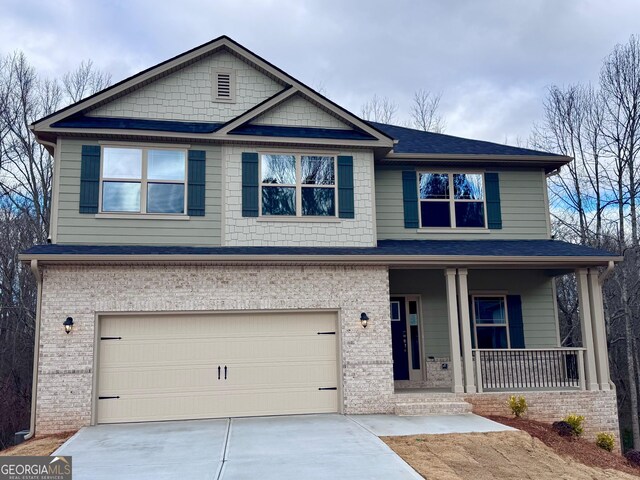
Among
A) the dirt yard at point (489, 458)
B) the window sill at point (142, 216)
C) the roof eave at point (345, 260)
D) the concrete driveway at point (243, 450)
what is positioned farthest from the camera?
the window sill at point (142, 216)

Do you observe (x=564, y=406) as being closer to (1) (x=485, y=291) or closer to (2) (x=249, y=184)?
(1) (x=485, y=291)

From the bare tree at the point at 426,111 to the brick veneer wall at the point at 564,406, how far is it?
18497mm

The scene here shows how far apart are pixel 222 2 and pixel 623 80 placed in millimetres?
14118

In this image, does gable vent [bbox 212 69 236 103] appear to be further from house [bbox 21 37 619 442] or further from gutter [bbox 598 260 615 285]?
gutter [bbox 598 260 615 285]

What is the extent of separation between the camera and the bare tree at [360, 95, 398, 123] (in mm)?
28172

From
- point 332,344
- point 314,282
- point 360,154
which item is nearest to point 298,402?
point 332,344

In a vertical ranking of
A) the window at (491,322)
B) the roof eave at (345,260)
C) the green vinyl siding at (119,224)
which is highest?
the green vinyl siding at (119,224)

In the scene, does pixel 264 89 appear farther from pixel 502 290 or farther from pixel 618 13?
pixel 618 13

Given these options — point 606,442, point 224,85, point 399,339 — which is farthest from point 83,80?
point 606,442

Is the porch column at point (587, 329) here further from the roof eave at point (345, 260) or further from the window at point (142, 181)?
the window at point (142, 181)

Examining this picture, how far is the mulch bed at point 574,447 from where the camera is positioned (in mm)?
9078

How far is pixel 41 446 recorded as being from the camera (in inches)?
341

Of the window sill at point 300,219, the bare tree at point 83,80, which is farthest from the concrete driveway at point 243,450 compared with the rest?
the bare tree at point 83,80

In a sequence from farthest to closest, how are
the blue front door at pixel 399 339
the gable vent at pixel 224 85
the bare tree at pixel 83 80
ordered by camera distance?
1. the bare tree at pixel 83 80
2. the blue front door at pixel 399 339
3. the gable vent at pixel 224 85
